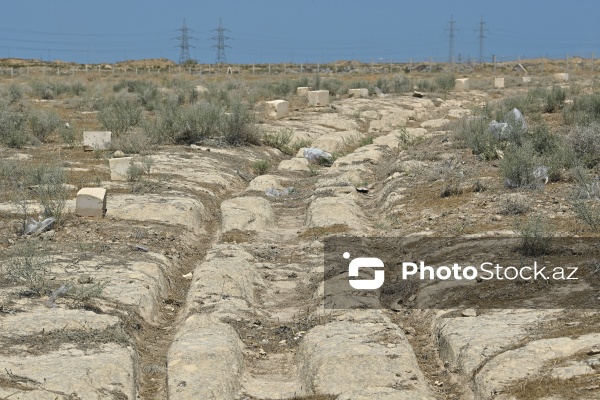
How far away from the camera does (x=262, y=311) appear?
A: 29.3ft

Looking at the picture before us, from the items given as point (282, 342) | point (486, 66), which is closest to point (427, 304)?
point (282, 342)

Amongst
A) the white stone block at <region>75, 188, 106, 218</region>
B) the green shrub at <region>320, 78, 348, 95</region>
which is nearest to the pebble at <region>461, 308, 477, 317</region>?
the white stone block at <region>75, 188, 106, 218</region>

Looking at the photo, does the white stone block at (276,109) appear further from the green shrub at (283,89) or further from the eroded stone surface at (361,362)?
the eroded stone surface at (361,362)

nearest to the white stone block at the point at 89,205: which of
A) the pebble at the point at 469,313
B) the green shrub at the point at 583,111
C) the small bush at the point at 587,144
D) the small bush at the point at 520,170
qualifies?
the pebble at the point at 469,313

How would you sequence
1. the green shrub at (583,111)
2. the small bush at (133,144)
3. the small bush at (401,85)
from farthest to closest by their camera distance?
the small bush at (401,85) < the green shrub at (583,111) < the small bush at (133,144)

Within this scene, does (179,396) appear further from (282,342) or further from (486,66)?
(486,66)

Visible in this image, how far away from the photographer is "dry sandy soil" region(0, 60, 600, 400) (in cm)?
652

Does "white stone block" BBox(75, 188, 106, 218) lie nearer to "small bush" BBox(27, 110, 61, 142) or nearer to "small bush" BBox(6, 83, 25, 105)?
"small bush" BBox(27, 110, 61, 142)

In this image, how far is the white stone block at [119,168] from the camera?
14.2 m

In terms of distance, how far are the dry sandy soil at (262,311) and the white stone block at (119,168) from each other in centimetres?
27

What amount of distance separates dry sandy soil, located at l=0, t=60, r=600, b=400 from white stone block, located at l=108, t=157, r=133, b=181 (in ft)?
0.88

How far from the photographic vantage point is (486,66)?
69.7 meters

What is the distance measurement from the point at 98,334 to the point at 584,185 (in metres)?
7.06

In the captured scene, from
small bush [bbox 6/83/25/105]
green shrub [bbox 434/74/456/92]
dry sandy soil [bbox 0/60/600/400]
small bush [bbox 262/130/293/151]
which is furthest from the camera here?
green shrub [bbox 434/74/456/92]
